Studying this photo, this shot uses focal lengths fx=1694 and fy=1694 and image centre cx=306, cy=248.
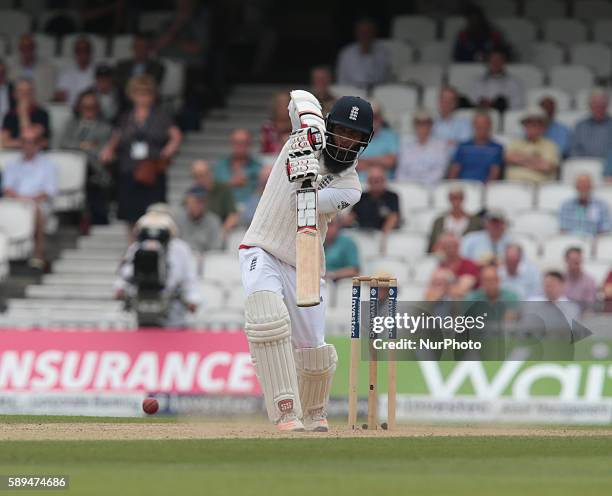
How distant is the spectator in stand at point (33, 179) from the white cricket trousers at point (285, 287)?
302 inches

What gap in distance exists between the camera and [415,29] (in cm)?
2020

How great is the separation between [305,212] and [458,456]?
1696 mm

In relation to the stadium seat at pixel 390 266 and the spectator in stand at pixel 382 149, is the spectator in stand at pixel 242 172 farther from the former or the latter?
the stadium seat at pixel 390 266

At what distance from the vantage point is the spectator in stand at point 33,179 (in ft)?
58.1

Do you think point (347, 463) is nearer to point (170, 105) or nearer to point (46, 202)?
point (46, 202)

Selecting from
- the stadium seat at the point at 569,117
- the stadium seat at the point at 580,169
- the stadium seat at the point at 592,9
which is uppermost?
the stadium seat at the point at 592,9

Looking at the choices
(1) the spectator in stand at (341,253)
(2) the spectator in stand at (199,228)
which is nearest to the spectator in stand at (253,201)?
(2) the spectator in stand at (199,228)

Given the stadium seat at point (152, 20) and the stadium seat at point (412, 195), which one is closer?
the stadium seat at point (412, 195)

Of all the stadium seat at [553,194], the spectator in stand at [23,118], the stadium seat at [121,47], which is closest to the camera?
the stadium seat at [553,194]

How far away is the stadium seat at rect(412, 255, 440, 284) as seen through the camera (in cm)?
1595

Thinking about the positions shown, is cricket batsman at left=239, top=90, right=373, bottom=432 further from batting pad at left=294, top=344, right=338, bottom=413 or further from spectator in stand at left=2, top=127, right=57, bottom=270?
spectator in stand at left=2, top=127, right=57, bottom=270

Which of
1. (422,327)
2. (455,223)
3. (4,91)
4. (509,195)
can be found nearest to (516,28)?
(509,195)

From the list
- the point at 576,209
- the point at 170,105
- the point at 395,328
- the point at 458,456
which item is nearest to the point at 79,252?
the point at 170,105

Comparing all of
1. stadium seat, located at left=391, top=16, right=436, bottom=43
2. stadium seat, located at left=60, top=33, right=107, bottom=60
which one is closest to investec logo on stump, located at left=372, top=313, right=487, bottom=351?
stadium seat, located at left=391, top=16, right=436, bottom=43
